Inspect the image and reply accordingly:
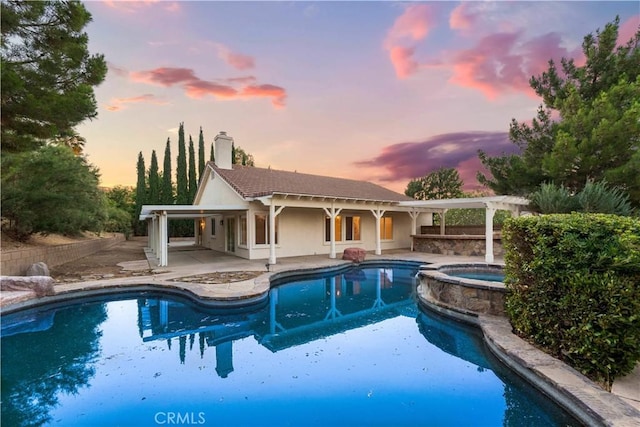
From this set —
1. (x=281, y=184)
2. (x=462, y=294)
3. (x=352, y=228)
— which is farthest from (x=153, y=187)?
(x=462, y=294)

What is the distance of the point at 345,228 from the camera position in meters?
17.4

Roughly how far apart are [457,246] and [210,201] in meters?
14.8

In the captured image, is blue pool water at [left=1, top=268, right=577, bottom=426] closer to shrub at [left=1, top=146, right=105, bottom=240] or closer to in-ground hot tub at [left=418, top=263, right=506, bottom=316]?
in-ground hot tub at [left=418, top=263, right=506, bottom=316]

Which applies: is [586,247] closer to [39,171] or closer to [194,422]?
[194,422]

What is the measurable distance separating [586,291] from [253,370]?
4795 millimetres

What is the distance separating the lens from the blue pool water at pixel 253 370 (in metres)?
3.52

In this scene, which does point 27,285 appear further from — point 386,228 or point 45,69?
point 386,228

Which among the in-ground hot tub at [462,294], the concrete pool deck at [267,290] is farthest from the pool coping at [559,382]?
the in-ground hot tub at [462,294]

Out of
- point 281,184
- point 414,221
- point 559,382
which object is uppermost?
point 281,184

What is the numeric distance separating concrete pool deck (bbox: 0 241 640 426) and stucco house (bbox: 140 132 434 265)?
1.70m

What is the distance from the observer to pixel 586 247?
395cm

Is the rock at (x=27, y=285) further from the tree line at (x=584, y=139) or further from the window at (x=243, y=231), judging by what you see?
the tree line at (x=584, y=139)

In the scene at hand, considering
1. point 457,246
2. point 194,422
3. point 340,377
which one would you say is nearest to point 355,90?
point 457,246

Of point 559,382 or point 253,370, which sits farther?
point 253,370
